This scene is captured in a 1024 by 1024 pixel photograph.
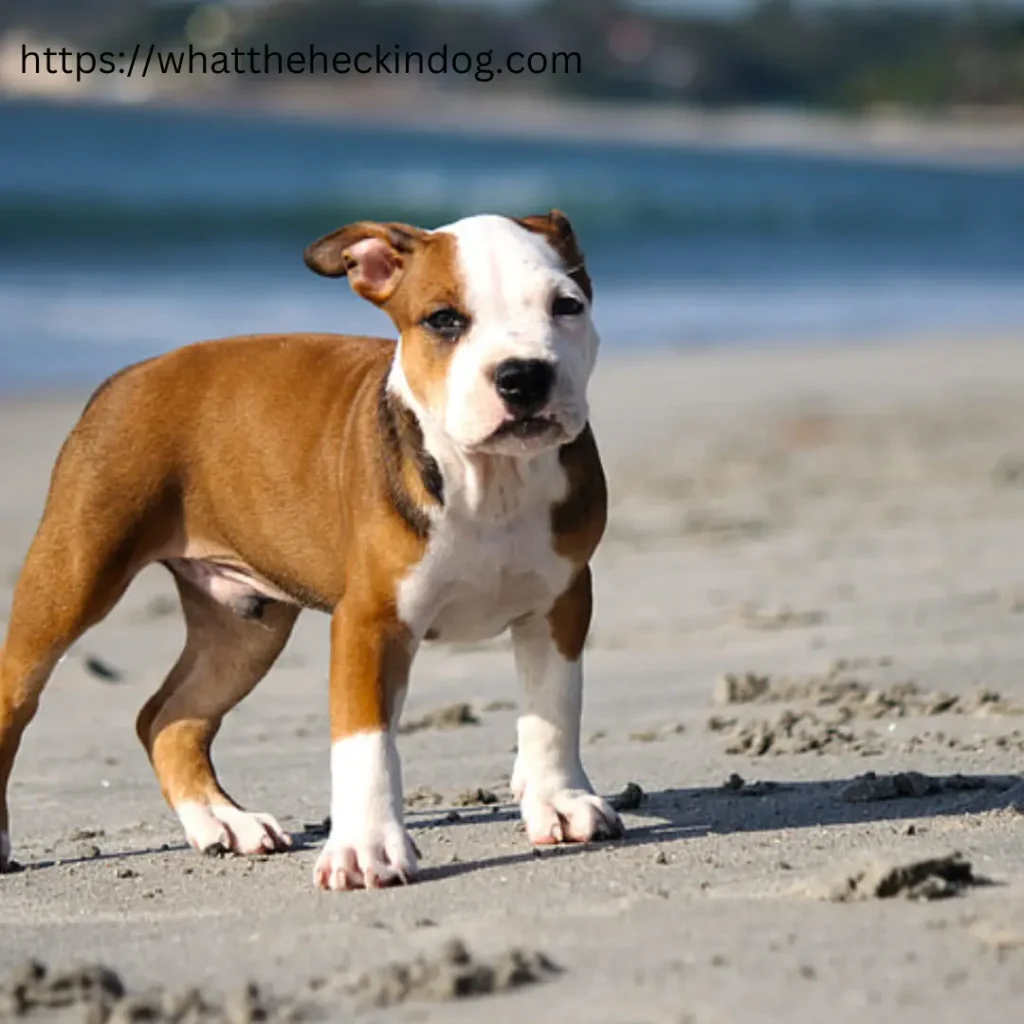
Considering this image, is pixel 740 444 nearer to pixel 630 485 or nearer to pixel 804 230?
pixel 630 485

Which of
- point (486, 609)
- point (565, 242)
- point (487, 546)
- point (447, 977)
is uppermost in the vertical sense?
point (565, 242)

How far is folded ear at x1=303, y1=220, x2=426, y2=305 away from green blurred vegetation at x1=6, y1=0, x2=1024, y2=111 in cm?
7868

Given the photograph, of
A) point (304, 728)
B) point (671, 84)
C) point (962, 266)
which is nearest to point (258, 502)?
point (304, 728)

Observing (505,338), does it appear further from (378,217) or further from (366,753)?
(378,217)

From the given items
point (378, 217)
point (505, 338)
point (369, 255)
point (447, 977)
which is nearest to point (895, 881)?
point (447, 977)

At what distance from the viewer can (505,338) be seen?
4508mm

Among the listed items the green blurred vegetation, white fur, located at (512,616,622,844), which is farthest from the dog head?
the green blurred vegetation

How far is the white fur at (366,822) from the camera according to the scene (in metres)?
4.57

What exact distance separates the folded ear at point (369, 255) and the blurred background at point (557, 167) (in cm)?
1062

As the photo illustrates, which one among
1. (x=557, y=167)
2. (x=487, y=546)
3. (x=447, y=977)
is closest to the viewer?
(x=447, y=977)

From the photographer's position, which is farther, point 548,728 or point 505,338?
point 548,728

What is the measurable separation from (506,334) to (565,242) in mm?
429

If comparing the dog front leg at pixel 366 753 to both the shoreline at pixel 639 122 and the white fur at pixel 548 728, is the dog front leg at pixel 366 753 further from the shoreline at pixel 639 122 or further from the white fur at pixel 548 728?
the shoreline at pixel 639 122

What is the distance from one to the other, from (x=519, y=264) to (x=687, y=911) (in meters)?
1.36
